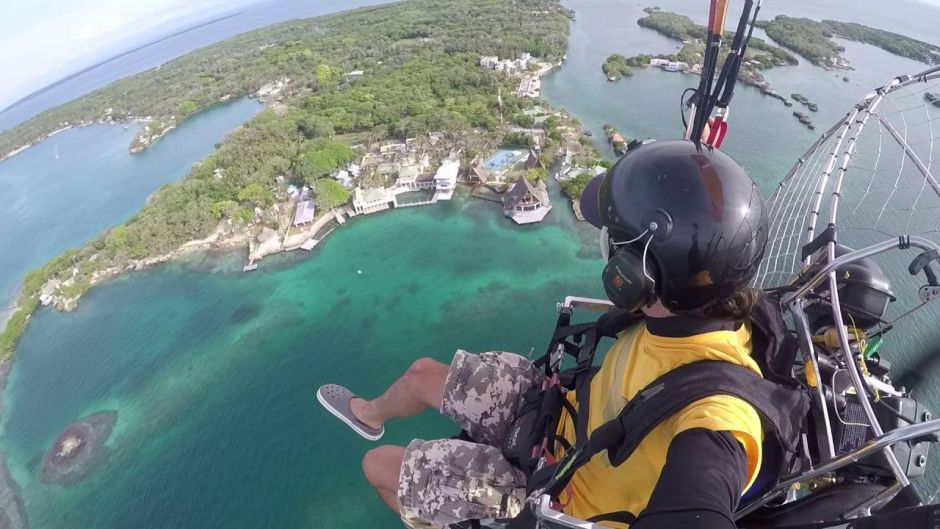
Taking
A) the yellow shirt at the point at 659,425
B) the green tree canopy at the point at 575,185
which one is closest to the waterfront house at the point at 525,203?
the green tree canopy at the point at 575,185

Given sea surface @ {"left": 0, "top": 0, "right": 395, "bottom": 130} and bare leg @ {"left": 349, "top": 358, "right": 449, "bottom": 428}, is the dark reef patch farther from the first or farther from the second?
sea surface @ {"left": 0, "top": 0, "right": 395, "bottom": 130}

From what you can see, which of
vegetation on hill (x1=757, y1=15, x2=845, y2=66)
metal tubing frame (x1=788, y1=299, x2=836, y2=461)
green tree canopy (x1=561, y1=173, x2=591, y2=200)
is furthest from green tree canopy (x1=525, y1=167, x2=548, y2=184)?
vegetation on hill (x1=757, y1=15, x2=845, y2=66)

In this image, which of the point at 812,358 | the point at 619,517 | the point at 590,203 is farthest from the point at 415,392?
the point at 812,358

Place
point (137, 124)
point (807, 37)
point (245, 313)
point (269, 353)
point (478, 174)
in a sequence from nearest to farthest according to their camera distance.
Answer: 1. point (269, 353)
2. point (245, 313)
3. point (478, 174)
4. point (807, 37)
5. point (137, 124)

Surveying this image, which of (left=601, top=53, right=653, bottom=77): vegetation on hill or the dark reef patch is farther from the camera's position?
(left=601, top=53, right=653, bottom=77): vegetation on hill

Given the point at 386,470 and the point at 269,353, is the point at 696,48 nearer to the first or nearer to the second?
the point at 269,353

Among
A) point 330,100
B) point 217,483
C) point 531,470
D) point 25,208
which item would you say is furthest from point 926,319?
point 25,208
